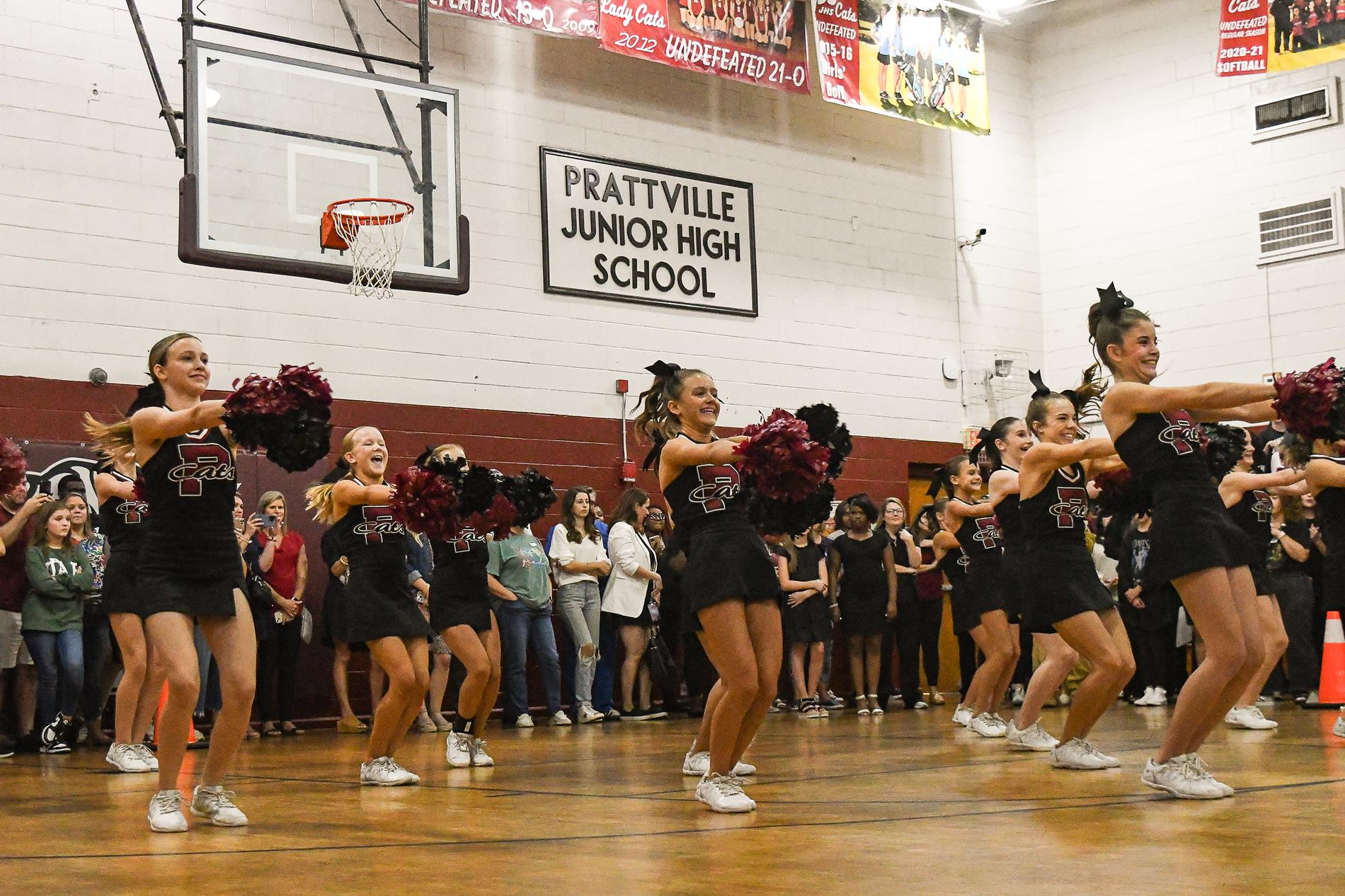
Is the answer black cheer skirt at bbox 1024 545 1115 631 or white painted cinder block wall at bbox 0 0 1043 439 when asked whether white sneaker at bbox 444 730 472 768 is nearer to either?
black cheer skirt at bbox 1024 545 1115 631

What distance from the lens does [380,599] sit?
7.02 m

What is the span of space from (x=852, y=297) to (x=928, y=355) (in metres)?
1.27

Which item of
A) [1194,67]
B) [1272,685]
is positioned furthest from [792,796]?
[1194,67]

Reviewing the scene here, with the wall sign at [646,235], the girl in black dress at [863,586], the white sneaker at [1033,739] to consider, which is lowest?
the white sneaker at [1033,739]

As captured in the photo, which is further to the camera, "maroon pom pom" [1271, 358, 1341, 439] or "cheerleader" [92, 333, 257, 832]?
"cheerleader" [92, 333, 257, 832]

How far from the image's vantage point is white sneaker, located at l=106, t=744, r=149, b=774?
805 cm

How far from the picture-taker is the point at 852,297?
15875mm

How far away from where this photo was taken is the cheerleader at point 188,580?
5.26 m

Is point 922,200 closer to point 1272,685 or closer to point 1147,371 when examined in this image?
point 1272,685

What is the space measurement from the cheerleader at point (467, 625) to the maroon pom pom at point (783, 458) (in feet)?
8.68

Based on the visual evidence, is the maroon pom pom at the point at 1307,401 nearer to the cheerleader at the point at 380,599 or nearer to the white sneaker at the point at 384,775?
the cheerleader at the point at 380,599

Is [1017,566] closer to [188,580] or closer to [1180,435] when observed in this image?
[1180,435]

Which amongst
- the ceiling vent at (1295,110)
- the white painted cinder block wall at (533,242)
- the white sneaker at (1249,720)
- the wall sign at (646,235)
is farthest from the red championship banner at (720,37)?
the white sneaker at (1249,720)

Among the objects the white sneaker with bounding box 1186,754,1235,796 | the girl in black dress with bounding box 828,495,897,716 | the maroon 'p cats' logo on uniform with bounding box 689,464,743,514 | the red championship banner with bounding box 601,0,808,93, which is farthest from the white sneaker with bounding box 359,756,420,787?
the red championship banner with bounding box 601,0,808,93
